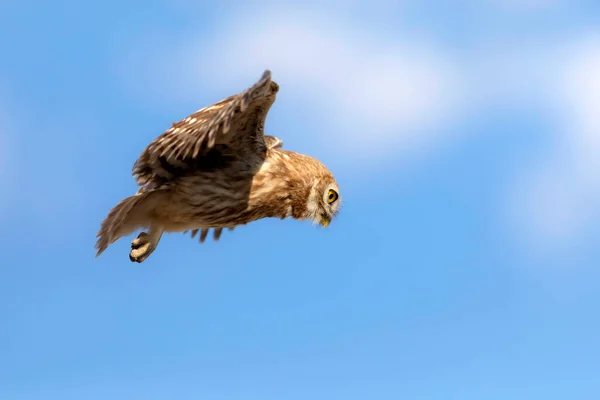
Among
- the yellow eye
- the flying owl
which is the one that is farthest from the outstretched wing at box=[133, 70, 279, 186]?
the yellow eye

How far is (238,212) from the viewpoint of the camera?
11.2 meters

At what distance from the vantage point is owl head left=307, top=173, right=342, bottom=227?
11.9 m

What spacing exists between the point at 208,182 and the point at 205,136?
92cm

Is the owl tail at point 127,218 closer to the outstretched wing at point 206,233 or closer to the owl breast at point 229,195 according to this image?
the owl breast at point 229,195

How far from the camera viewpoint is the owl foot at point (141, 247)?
11.4m

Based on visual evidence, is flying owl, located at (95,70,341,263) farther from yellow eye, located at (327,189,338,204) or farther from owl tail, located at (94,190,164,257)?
yellow eye, located at (327,189,338,204)

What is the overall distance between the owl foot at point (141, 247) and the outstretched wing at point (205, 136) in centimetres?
67

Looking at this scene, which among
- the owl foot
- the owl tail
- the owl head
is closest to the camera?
the owl tail

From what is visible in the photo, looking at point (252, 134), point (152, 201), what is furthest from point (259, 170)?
point (152, 201)

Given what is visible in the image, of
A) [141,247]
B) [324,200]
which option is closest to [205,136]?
[141,247]

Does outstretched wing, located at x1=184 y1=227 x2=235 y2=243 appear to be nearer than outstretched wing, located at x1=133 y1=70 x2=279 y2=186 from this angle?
No

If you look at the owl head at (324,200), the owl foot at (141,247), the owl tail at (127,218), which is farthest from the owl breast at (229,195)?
the owl head at (324,200)

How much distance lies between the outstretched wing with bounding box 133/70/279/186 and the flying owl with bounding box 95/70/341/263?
0.01 meters

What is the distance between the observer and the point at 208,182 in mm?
10922
